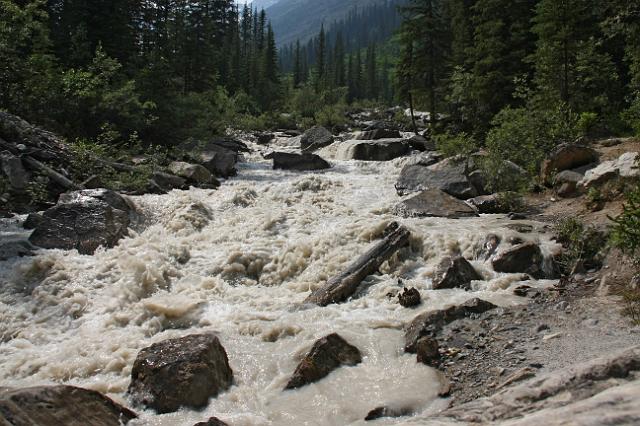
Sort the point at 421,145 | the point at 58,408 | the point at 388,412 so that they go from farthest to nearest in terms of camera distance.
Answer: the point at 421,145 < the point at 388,412 < the point at 58,408

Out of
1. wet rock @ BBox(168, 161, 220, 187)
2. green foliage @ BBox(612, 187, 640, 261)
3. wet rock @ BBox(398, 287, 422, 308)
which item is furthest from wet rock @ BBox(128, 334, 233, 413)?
wet rock @ BBox(168, 161, 220, 187)

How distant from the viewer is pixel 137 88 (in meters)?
25.1

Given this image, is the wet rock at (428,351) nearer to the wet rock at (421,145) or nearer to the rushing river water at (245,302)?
the rushing river water at (245,302)

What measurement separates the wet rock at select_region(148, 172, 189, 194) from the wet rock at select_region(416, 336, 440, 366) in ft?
39.3

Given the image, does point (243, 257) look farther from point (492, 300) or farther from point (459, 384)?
point (459, 384)

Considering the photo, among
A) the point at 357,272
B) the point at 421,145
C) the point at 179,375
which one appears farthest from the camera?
the point at 421,145

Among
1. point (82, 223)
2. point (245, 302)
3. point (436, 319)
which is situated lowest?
point (245, 302)

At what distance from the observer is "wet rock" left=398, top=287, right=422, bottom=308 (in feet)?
27.6

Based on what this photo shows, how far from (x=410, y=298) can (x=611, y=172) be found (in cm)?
742

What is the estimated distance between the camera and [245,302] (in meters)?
9.28

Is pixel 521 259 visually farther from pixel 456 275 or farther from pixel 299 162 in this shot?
pixel 299 162

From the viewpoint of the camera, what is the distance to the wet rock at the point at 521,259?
9.28 m

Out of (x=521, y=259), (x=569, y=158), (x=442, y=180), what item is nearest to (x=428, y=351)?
(x=521, y=259)

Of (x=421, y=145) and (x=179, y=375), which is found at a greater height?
(x=179, y=375)
